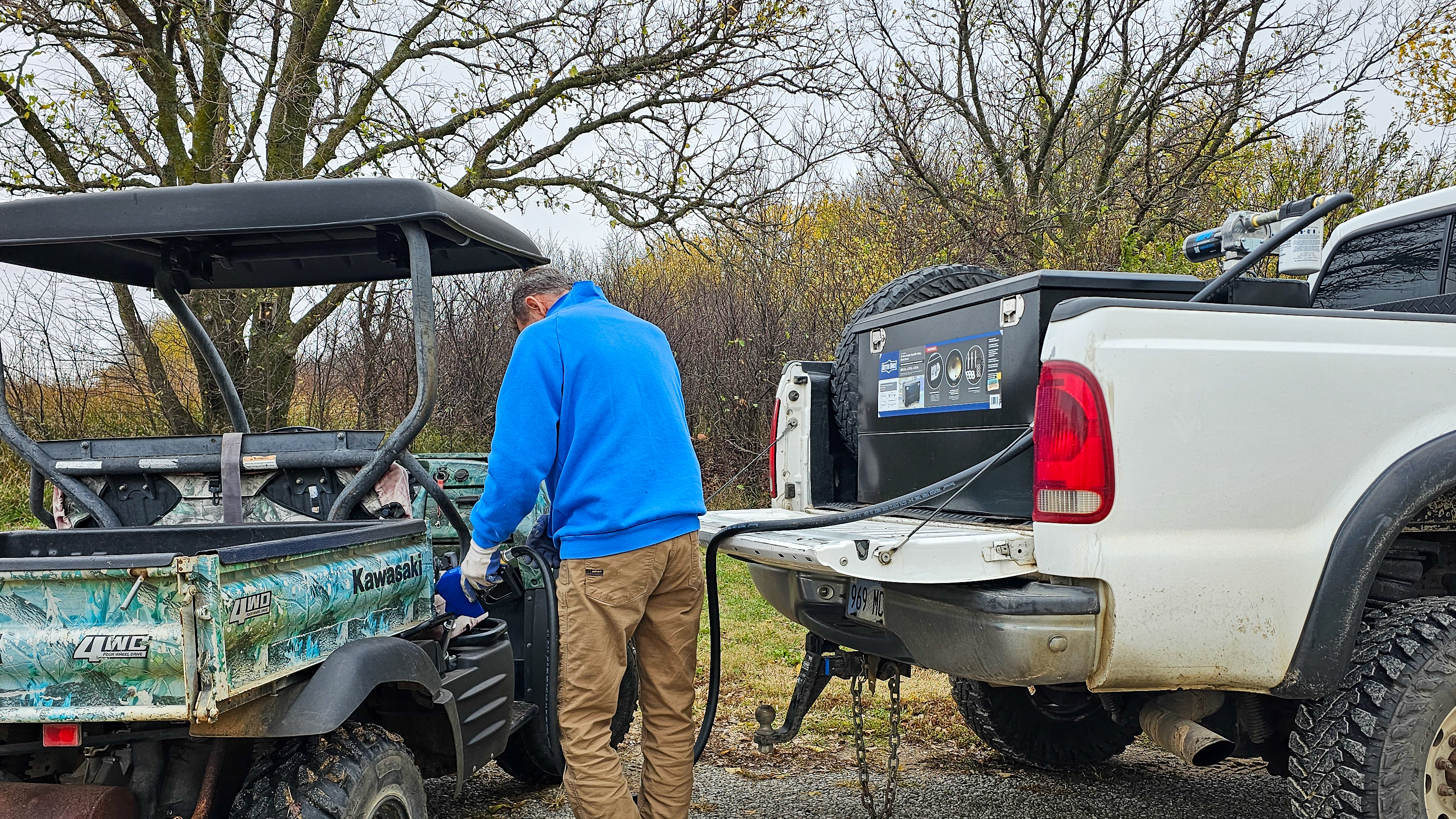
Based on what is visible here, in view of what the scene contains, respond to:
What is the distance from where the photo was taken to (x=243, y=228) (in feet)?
10.1

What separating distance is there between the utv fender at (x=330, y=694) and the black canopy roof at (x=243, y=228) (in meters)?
1.27

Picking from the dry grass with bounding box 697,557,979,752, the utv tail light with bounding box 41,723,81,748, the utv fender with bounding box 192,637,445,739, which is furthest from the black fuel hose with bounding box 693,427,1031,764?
the utv tail light with bounding box 41,723,81,748

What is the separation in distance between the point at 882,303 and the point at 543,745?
227 centimetres

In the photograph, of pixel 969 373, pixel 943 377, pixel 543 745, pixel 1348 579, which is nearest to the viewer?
pixel 1348 579

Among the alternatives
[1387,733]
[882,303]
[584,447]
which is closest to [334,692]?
[584,447]

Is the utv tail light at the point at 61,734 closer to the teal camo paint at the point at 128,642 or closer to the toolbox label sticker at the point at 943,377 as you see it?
the teal camo paint at the point at 128,642

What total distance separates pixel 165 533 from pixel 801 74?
421 inches

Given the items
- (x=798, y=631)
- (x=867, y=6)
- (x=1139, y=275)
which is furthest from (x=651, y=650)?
(x=867, y=6)

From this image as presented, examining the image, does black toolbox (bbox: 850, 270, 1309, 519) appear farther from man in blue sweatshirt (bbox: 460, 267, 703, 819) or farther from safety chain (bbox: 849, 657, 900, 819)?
man in blue sweatshirt (bbox: 460, 267, 703, 819)

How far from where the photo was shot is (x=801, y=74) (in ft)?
41.3

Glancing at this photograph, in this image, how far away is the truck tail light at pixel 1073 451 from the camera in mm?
2627

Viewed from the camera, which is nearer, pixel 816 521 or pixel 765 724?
pixel 816 521

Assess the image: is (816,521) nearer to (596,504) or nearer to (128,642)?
(596,504)

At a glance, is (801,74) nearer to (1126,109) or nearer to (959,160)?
(959,160)
